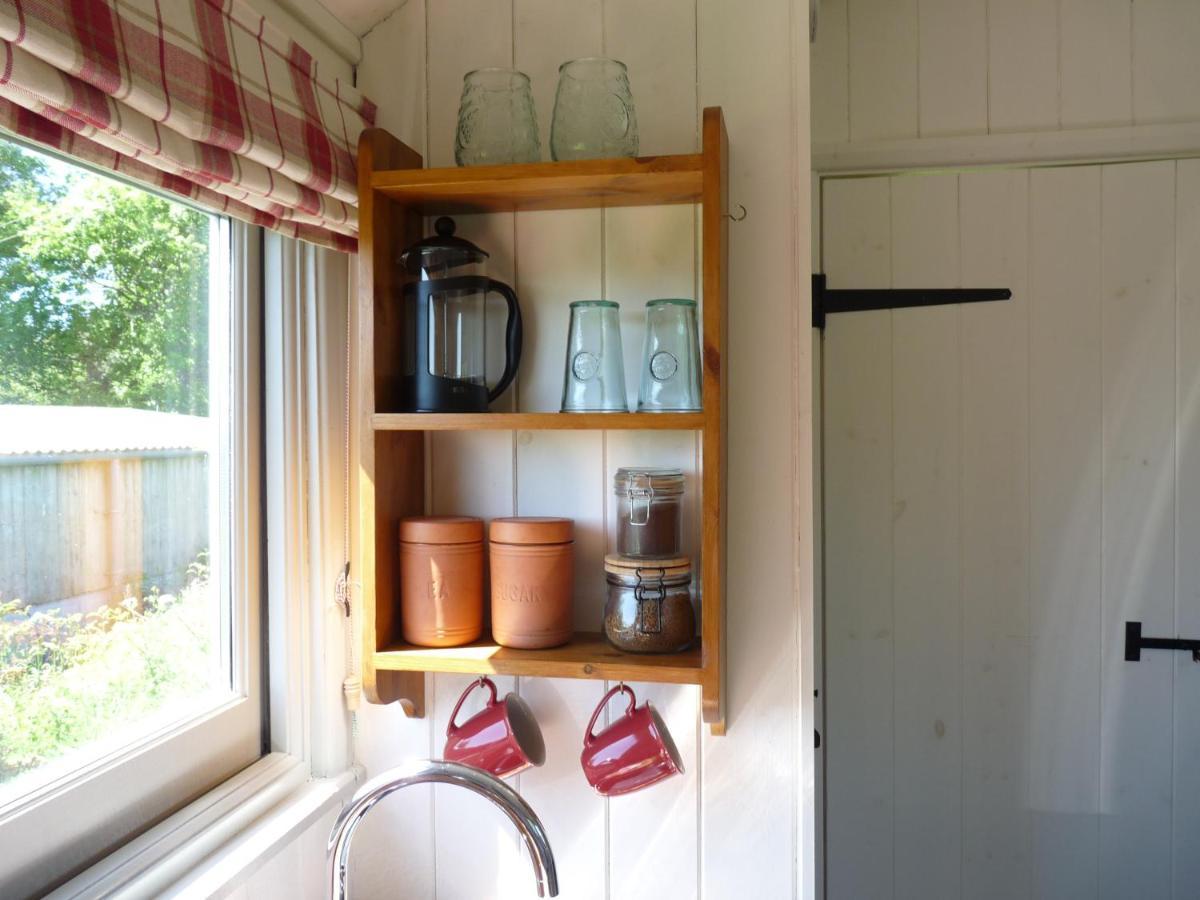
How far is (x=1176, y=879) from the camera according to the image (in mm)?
1708

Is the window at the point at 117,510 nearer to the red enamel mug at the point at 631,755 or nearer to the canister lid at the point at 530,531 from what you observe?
the canister lid at the point at 530,531

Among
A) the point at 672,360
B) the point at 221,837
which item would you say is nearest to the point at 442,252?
the point at 672,360

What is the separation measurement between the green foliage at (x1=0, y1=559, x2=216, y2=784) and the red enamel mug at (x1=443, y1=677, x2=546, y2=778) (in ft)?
1.09

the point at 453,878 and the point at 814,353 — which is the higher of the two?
the point at 814,353

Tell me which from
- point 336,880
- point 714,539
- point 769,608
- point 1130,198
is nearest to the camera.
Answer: point 336,880

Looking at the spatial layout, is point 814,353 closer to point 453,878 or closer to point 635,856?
point 635,856

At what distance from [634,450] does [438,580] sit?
1.04ft

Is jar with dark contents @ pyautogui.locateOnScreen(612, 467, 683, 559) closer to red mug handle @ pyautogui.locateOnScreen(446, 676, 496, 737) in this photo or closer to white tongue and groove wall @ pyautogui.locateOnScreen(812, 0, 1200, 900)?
red mug handle @ pyautogui.locateOnScreen(446, 676, 496, 737)

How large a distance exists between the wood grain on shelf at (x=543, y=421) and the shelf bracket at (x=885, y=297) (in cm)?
89

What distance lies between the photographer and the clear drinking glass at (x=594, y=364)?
1.09 meters

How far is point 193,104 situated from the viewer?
82 cm

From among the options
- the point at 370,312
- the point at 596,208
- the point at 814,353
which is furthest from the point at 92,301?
the point at 814,353

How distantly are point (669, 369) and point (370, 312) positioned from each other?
0.39 metres

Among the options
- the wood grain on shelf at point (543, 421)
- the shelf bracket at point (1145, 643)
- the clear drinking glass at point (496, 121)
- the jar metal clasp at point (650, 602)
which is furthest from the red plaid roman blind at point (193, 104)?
the shelf bracket at point (1145, 643)
